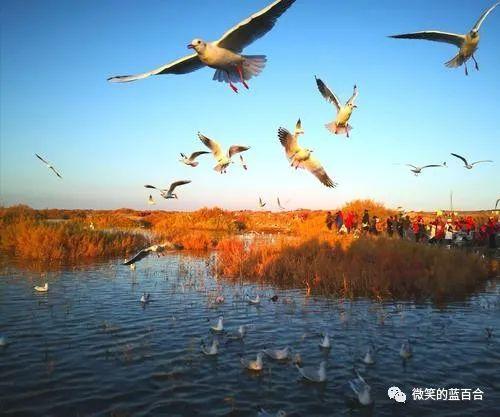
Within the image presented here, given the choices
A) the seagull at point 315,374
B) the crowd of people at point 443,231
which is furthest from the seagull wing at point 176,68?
the crowd of people at point 443,231

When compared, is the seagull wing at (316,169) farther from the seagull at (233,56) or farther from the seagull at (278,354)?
the seagull at (278,354)

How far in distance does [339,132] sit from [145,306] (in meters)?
6.96

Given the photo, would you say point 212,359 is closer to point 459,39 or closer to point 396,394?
point 396,394

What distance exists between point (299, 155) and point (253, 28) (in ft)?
18.3

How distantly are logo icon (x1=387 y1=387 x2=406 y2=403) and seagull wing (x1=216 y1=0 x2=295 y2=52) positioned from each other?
6.05m

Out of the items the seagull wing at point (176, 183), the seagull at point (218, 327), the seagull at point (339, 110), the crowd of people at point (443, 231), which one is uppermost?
the seagull at point (339, 110)

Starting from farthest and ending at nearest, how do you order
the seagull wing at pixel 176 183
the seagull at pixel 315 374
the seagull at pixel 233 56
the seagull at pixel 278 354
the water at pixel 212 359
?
1. the seagull wing at pixel 176 183
2. the seagull at pixel 278 354
3. the seagull at pixel 233 56
4. the seagull at pixel 315 374
5. the water at pixel 212 359

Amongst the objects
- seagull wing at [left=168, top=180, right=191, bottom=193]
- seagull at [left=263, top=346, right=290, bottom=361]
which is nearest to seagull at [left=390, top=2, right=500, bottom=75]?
seagull at [left=263, top=346, right=290, bottom=361]

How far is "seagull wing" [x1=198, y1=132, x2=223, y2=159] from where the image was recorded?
14.1m

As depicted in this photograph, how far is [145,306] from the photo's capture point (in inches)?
467

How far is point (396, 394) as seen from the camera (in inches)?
263

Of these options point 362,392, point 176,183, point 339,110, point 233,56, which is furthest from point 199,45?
point 176,183

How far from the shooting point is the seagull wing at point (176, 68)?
25.1 ft

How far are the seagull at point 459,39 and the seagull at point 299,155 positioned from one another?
3.97 m
